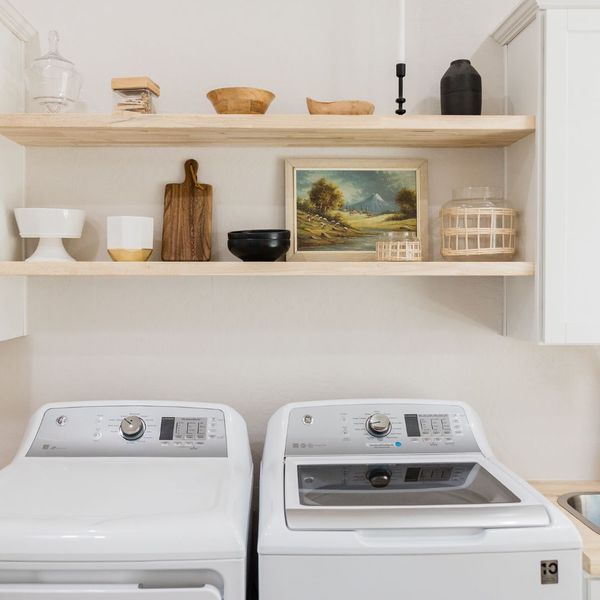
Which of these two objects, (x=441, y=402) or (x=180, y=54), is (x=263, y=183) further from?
(x=441, y=402)

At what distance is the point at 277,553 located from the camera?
131cm

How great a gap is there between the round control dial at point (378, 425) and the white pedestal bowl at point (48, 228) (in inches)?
38.5

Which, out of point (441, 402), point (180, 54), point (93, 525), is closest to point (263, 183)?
point (180, 54)

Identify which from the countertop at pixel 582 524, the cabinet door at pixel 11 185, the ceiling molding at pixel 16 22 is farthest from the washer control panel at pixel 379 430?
the ceiling molding at pixel 16 22

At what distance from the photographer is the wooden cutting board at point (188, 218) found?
76.3 inches

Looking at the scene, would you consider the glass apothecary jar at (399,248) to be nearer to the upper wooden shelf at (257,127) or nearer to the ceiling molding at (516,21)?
the upper wooden shelf at (257,127)

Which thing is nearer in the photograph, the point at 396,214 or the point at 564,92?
the point at 564,92

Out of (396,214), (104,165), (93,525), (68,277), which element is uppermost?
(104,165)

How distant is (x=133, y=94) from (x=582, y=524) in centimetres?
164

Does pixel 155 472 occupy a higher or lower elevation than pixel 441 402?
lower

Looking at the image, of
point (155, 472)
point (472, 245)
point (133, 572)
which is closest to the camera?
point (133, 572)

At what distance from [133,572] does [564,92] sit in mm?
1552

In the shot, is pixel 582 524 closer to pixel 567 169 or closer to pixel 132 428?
pixel 567 169

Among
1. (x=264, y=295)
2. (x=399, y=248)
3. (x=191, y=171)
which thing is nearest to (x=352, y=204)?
(x=399, y=248)
